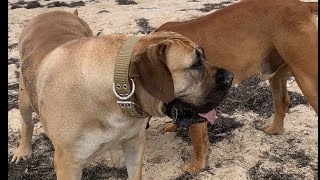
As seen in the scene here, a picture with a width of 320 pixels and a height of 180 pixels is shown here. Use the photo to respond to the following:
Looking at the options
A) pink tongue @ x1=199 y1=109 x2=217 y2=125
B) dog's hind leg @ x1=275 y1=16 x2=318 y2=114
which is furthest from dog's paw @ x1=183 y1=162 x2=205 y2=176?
dog's hind leg @ x1=275 y1=16 x2=318 y2=114

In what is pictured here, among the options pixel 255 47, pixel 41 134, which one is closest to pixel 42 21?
Result: pixel 41 134

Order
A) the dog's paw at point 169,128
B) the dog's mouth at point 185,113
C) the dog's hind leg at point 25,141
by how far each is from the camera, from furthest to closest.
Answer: the dog's paw at point 169,128 < the dog's hind leg at point 25,141 < the dog's mouth at point 185,113

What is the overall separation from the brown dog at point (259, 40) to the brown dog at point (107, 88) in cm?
95

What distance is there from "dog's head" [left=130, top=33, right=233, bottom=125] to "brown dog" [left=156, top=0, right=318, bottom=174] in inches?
38.5

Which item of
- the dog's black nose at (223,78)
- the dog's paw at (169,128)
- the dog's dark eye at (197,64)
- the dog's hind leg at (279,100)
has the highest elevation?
the dog's dark eye at (197,64)

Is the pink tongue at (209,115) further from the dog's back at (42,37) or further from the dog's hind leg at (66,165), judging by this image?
the dog's back at (42,37)

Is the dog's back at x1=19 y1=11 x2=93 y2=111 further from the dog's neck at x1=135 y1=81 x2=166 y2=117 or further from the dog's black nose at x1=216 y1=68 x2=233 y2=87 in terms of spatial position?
the dog's black nose at x1=216 y1=68 x2=233 y2=87

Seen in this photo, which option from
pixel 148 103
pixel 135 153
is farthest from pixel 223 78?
Answer: pixel 135 153

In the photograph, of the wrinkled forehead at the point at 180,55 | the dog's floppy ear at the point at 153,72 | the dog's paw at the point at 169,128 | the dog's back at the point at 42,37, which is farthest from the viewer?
the dog's paw at the point at 169,128

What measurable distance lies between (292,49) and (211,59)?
691 millimetres

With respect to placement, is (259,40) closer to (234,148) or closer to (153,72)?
(234,148)

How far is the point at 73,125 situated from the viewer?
3.18m

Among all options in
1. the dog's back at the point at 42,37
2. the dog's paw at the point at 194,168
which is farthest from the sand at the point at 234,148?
the dog's back at the point at 42,37

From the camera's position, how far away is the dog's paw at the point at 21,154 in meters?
4.64
